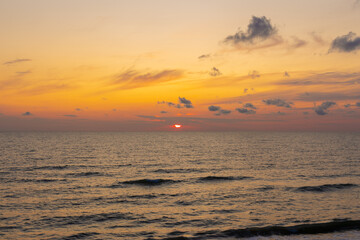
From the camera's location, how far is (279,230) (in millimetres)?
26078

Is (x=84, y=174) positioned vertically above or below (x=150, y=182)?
above

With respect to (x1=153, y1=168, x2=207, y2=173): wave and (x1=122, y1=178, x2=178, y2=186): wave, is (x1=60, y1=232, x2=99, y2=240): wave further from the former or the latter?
(x1=153, y1=168, x2=207, y2=173): wave

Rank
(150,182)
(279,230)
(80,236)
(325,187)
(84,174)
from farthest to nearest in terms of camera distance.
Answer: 1. (84,174)
2. (150,182)
3. (325,187)
4. (279,230)
5. (80,236)

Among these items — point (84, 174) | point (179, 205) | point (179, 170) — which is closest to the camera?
point (179, 205)

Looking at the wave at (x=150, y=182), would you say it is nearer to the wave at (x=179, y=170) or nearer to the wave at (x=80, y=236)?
the wave at (x=179, y=170)

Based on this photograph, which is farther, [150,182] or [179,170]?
[179,170]

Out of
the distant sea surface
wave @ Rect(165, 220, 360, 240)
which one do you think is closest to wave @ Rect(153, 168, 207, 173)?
the distant sea surface

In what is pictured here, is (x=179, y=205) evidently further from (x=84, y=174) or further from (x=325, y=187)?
(x=84, y=174)

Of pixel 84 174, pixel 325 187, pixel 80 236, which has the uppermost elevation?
pixel 84 174

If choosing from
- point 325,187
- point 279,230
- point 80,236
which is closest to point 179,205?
point 279,230

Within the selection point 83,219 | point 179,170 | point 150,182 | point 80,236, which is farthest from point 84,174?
point 80,236

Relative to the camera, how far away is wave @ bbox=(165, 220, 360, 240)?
2514 cm

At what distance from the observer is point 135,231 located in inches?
1041

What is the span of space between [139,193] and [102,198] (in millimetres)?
5456
